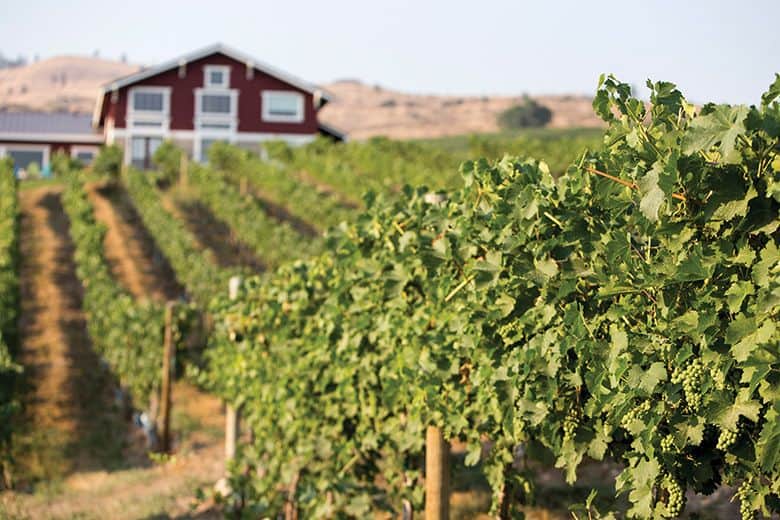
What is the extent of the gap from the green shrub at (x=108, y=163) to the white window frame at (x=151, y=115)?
377 centimetres

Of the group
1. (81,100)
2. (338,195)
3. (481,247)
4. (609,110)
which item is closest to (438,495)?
(481,247)

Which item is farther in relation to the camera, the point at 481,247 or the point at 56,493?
the point at 56,493

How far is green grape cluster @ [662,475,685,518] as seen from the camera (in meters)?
3.81

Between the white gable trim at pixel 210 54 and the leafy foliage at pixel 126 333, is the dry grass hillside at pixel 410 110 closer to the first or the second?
the white gable trim at pixel 210 54

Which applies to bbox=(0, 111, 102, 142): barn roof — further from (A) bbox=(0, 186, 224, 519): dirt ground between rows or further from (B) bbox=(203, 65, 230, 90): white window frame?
(A) bbox=(0, 186, 224, 519): dirt ground between rows

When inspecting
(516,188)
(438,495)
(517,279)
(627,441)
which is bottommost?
(438,495)

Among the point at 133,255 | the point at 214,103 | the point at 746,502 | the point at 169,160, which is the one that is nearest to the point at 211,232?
the point at 133,255

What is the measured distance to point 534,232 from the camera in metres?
4.69

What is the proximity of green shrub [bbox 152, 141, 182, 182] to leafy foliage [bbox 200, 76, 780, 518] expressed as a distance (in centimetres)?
3879

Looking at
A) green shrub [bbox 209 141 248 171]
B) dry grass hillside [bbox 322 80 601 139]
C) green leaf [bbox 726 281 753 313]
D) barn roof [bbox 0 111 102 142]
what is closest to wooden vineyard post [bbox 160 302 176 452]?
green leaf [bbox 726 281 753 313]

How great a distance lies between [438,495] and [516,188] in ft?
7.65

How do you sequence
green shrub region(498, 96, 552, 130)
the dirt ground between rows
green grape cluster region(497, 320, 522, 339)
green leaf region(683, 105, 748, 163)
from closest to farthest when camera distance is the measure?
green leaf region(683, 105, 748, 163)
green grape cluster region(497, 320, 522, 339)
the dirt ground between rows
green shrub region(498, 96, 552, 130)

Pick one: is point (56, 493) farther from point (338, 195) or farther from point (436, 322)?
point (338, 195)

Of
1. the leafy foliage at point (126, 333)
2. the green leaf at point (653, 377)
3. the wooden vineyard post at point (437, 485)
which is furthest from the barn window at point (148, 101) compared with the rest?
the green leaf at point (653, 377)
